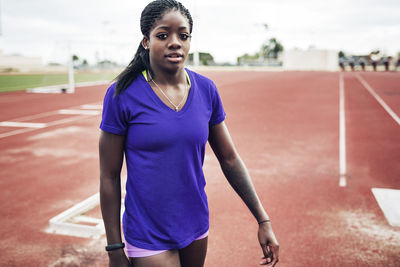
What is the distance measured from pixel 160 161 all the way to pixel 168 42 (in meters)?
0.53

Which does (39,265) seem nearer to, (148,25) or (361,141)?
(148,25)

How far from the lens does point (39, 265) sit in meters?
3.62

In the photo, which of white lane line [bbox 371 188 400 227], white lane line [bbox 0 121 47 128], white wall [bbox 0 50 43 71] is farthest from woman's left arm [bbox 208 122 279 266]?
white wall [bbox 0 50 43 71]

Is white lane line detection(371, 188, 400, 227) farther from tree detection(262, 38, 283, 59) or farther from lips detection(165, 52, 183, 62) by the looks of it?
tree detection(262, 38, 283, 59)

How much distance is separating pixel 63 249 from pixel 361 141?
23.7 feet

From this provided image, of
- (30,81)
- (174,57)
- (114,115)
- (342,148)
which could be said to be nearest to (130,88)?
(114,115)

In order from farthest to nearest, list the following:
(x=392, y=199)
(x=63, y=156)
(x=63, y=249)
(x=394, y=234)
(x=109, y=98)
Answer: (x=63, y=156) → (x=392, y=199) → (x=394, y=234) → (x=63, y=249) → (x=109, y=98)

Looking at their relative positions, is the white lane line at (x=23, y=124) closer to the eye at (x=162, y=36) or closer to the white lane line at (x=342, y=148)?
the white lane line at (x=342, y=148)

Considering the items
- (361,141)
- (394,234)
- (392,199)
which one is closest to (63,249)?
(394,234)

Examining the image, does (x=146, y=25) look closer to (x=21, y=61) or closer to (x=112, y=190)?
(x=112, y=190)

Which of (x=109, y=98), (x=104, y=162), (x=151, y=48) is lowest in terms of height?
(x=104, y=162)

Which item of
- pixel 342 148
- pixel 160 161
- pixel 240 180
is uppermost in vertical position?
pixel 160 161

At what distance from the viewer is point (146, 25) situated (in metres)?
1.70

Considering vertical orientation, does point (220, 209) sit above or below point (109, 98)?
below
